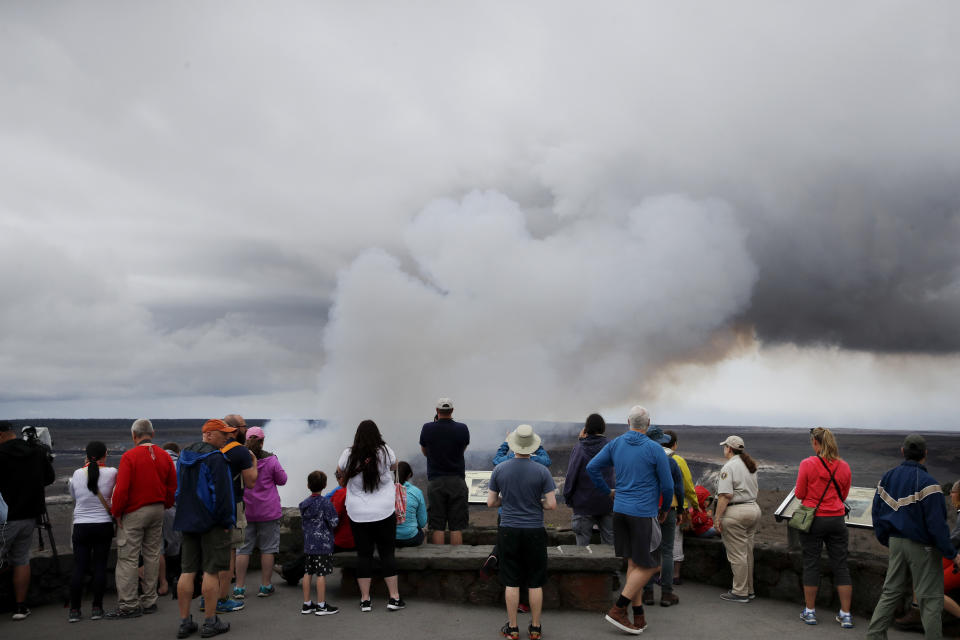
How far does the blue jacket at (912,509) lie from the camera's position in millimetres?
5816

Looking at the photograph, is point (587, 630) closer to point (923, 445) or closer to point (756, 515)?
point (756, 515)

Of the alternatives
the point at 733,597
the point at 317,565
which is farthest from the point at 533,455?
the point at 733,597

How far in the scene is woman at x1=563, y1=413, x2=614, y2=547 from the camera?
8.15 meters

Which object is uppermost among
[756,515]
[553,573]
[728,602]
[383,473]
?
[383,473]

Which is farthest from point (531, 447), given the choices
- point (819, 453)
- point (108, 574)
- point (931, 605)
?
point (108, 574)

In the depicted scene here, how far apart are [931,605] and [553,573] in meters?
3.58

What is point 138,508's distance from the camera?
23.4ft

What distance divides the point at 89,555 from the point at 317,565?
255 cm

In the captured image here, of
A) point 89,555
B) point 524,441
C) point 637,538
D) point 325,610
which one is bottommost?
point 325,610

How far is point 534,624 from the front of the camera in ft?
21.0

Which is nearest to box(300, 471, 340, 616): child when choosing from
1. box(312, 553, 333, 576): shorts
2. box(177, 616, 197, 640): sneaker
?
box(312, 553, 333, 576): shorts

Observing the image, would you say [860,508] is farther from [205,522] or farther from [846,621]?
[205,522]

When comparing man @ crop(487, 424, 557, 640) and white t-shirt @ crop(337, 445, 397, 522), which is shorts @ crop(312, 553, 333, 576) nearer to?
white t-shirt @ crop(337, 445, 397, 522)

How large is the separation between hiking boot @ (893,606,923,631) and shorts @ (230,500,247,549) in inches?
277
